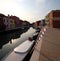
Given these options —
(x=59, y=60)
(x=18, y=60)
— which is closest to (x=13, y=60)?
(x=18, y=60)

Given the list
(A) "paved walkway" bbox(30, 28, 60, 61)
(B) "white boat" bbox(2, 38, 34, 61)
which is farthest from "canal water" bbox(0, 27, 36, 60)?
(A) "paved walkway" bbox(30, 28, 60, 61)

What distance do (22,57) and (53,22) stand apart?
19.7 meters

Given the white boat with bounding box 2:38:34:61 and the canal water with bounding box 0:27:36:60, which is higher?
the white boat with bounding box 2:38:34:61

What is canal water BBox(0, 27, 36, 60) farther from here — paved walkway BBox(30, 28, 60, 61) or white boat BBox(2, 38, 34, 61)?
paved walkway BBox(30, 28, 60, 61)

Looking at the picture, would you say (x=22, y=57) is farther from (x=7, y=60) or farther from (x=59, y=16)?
(x=59, y=16)

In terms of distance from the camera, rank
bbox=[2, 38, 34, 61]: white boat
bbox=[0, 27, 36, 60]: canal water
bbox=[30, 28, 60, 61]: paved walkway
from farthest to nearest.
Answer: bbox=[0, 27, 36, 60]: canal water
bbox=[2, 38, 34, 61]: white boat
bbox=[30, 28, 60, 61]: paved walkway

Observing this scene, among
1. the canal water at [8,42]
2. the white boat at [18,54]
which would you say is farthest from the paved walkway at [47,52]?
the canal water at [8,42]

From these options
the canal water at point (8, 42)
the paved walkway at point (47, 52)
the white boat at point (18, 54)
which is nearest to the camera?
the paved walkway at point (47, 52)

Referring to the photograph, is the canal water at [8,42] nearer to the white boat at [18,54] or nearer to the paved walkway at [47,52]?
the white boat at [18,54]

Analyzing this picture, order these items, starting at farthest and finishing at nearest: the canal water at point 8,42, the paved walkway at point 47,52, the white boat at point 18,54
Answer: the canal water at point 8,42
the white boat at point 18,54
the paved walkway at point 47,52

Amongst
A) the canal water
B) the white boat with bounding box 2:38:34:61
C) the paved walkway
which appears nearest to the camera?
the paved walkway

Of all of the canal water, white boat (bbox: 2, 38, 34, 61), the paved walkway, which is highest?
the paved walkway

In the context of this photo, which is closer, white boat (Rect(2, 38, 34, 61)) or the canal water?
white boat (Rect(2, 38, 34, 61))

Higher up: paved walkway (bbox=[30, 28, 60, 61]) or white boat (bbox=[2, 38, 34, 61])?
paved walkway (bbox=[30, 28, 60, 61])
